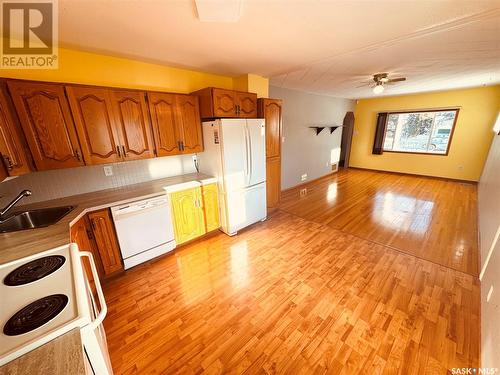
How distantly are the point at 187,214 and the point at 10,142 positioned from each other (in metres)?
1.69

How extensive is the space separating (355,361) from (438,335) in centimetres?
74

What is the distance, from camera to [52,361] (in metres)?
0.63

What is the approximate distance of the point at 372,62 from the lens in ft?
8.49

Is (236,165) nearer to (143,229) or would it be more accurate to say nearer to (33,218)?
(143,229)

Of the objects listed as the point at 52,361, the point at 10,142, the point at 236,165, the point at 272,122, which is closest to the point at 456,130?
the point at 272,122

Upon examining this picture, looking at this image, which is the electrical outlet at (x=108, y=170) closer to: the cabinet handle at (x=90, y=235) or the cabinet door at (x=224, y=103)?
the cabinet handle at (x=90, y=235)

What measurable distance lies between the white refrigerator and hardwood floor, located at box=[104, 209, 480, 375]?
0.60m

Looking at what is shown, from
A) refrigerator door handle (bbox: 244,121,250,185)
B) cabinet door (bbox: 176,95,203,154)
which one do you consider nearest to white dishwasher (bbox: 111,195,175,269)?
Answer: cabinet door (bbox: 176,95,203,154)

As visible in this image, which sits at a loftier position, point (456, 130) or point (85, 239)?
point (456, 130)

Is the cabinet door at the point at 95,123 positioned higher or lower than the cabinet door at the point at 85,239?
higher

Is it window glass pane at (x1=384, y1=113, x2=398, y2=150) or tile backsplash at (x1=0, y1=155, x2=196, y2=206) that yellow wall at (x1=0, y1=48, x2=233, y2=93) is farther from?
window glass pane at (x1=384, y1=113, x2=398, y2=150)

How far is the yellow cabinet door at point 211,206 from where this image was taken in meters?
2.73

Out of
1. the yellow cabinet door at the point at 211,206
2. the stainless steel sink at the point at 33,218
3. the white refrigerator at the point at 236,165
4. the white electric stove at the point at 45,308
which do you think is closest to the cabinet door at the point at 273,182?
the white refrigerator at the point at 236,165

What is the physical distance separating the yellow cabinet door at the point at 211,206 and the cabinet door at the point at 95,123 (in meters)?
1.13
